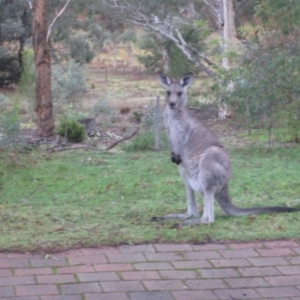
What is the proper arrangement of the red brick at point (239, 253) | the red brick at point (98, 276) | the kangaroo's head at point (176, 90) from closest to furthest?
the red brick at point (98, 276) → the red brick at point (239, 253) → the kangaroo's head at point (176, 90)

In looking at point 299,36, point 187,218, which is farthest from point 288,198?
point 299,36

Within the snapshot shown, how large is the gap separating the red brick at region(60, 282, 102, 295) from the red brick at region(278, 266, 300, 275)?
1429mm

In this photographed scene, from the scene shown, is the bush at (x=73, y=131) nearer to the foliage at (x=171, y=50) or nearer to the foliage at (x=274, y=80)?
the foliage at (x=274, y=80)

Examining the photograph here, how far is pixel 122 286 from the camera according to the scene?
4.86 m

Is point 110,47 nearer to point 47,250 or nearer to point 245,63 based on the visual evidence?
point 245,63

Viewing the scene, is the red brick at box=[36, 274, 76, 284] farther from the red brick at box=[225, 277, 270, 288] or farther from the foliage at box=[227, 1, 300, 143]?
the foliage at box=[227, 1, 300, 143]

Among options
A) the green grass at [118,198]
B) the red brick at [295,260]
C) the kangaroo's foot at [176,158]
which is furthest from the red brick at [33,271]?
the kangaroo's foot at [176,158]

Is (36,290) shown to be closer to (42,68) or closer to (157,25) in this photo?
(42,68)

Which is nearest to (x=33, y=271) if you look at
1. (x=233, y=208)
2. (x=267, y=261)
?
(x=267, y=261)

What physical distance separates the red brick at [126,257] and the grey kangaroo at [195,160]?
3.35ft

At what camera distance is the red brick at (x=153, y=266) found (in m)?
5.27

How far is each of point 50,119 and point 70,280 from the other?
12.7 m

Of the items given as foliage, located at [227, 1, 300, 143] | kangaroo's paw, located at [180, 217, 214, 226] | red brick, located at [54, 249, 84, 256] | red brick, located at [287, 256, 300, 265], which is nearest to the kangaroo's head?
kangaroo's paw, located at [180, 217, 214, 226]

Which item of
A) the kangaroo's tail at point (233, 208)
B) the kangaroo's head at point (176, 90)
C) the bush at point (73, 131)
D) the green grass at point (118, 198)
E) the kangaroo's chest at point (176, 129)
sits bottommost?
the bush at point (73, 131)
